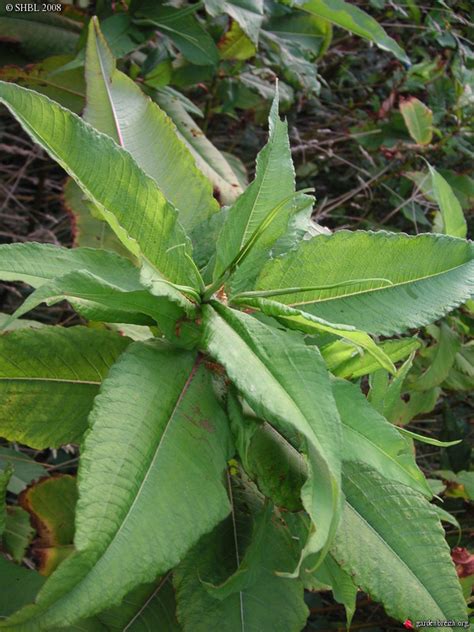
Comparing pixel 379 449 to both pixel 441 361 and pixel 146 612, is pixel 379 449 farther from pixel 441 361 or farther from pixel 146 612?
pixel 441 361

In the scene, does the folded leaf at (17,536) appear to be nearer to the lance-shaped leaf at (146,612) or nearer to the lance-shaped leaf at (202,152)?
the lance-shaped leaf at (146,612)

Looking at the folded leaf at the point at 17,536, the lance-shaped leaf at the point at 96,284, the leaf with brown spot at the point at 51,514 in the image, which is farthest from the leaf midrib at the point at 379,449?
the folded leaf at the point at 17,536

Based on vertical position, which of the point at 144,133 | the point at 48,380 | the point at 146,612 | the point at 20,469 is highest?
the point at 144,133

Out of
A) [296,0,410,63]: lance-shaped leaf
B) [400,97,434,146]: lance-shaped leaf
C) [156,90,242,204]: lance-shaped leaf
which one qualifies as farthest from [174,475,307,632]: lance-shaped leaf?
[400,97,434,146]: lance-shaped leaf

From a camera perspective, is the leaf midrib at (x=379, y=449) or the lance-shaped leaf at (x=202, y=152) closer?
the leaf midrib at (x=379, y=449)

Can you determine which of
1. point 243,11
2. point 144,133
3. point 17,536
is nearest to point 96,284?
point 144,133
